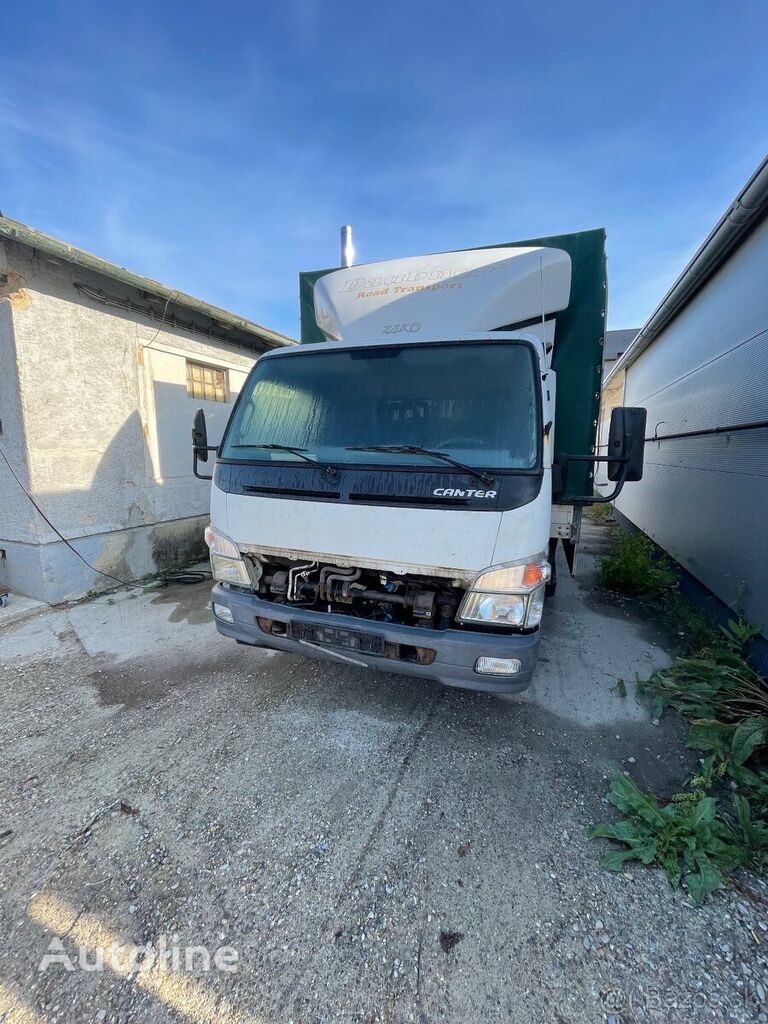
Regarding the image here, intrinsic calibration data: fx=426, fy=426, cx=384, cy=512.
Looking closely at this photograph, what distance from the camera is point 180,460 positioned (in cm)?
615

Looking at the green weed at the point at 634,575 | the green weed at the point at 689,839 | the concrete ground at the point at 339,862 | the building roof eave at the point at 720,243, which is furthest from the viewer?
the green weed at the point at 634,575

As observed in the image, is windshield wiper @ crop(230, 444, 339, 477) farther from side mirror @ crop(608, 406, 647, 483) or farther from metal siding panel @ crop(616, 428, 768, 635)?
metal siding panel @ crop(616, 428, 768, 635)

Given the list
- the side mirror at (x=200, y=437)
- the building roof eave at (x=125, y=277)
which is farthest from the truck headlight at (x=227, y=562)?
the building roof eave at (x=125, y=277)

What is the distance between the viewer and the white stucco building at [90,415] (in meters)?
4.31

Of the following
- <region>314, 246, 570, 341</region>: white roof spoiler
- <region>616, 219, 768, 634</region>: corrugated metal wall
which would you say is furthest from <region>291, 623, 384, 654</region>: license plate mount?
<region>616, 219, 768, 634</region>: corrugated metal wall

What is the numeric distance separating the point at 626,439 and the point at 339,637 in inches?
77.9

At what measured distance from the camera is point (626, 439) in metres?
2.43

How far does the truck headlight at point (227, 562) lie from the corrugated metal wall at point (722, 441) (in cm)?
387

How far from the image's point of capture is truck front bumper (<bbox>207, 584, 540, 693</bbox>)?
85.3 inches

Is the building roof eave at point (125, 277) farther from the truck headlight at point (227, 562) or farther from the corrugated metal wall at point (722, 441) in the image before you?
the corrugated metal wall at point (722, 441)

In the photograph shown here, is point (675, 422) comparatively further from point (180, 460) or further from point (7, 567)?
point (7, 567)

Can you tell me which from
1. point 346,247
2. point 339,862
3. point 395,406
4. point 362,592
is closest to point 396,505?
point 362,592

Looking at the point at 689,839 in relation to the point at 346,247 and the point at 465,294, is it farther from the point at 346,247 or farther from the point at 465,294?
the point at 346,247

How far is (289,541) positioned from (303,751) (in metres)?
1.26
